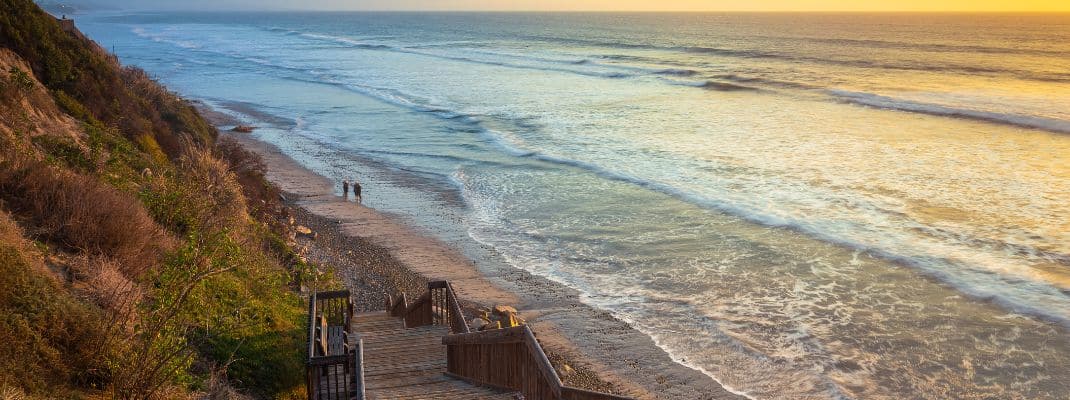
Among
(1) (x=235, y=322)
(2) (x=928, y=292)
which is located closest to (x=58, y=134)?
(1) (x=235, y=322)

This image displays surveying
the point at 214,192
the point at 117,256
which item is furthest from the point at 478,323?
the point at 214,192

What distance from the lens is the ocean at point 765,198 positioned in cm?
1545

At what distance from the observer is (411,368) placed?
10.2 m

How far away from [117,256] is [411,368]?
4.76 meters

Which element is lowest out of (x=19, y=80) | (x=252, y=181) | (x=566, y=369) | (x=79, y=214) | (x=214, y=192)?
A: (x=566, y=369)

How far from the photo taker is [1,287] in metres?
7.94

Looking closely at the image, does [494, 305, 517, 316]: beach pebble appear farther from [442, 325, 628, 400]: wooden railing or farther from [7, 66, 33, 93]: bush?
[7, 66, 33, 93]: bush

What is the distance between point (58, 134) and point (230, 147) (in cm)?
987

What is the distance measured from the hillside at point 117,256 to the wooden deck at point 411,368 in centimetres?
119

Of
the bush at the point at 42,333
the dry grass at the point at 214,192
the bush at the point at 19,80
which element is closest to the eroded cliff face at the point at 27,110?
the bush at the point at 19,80

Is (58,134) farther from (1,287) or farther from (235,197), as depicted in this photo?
(1,287)

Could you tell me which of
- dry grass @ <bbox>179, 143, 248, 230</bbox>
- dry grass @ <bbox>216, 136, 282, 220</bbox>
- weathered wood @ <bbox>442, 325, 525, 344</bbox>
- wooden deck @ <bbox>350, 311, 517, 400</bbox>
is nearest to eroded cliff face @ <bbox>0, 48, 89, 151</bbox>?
dry grass @ <bbox>179, 143, 248, 230</bbox>

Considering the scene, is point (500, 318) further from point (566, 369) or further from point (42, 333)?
point (42, 333)

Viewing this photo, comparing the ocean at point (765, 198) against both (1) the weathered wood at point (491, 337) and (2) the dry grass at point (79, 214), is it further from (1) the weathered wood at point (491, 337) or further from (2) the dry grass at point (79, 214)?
(2) the dry grass at point (79, 214)
